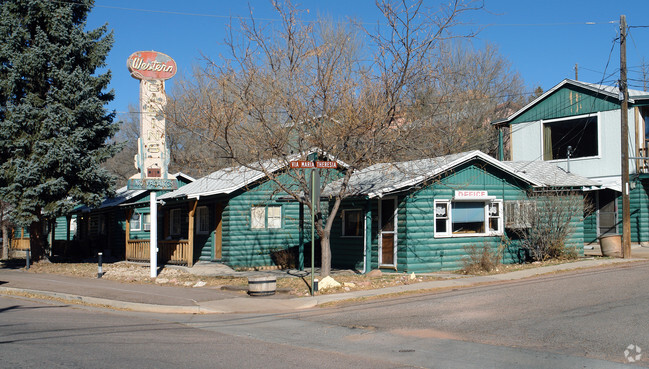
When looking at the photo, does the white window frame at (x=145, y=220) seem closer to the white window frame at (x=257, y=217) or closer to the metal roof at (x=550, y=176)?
the white window frame at (x=257, y=217)

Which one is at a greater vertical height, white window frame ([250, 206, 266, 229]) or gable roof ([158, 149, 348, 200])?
gable roof ([158, 149, 348, 200])

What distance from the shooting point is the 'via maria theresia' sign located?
20.2 metres

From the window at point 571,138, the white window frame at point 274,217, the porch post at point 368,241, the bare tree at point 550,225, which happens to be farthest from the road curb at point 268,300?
the window at point 571,138

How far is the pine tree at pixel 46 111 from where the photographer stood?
75.4ft

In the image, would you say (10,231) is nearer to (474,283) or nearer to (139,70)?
(139,70)

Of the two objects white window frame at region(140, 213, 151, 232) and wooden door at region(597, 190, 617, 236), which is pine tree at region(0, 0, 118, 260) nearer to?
white window frame at region(140, 213, 151, 232)

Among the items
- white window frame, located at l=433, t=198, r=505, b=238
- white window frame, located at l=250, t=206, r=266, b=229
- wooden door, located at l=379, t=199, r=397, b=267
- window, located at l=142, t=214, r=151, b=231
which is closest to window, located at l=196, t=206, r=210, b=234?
white window frame, located at l=250, t=206, r=266, b=229

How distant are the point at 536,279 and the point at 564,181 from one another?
6.84m

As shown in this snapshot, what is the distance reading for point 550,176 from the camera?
22375 mm

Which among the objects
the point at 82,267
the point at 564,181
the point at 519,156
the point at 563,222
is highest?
the point at 519,156

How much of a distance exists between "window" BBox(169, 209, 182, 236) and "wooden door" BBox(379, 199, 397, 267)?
1226 cm

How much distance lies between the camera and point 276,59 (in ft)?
51.7

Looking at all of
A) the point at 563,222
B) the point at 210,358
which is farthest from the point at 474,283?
the point at 210,358

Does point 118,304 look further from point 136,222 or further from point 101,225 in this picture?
point 101,225
